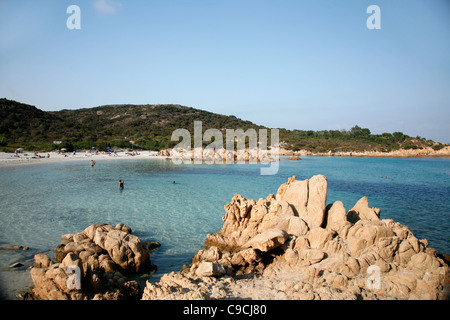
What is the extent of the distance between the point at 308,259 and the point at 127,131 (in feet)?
287

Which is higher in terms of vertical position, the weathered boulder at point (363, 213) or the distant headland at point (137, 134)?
the distant headland at point (137, 134)

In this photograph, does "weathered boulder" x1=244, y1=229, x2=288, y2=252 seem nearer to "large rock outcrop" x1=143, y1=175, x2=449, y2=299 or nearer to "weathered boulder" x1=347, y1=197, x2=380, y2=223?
"large rock outcrop" x1=143, y1=175, x2=449, y2=299

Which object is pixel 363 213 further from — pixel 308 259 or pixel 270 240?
pixel 270 240

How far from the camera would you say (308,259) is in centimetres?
840

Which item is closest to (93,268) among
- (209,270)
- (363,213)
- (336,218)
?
(209,270)

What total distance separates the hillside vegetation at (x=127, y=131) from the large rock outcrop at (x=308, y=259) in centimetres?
5485

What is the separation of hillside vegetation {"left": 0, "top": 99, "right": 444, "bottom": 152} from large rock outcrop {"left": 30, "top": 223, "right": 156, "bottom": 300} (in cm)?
5108

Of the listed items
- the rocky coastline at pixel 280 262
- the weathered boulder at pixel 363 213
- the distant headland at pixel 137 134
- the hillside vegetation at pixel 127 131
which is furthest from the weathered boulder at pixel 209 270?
the hillside vegetation at pixel 127 131

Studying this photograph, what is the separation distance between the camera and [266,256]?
8.98 meters

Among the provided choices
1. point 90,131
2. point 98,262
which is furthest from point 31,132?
point 98,262

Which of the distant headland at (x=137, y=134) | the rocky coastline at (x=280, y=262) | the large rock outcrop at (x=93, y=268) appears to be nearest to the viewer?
the large rock outcrop at (x=93, y=268)

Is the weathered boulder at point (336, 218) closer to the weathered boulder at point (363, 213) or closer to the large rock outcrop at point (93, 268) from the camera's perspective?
the weathered boulder at point (363, 213)

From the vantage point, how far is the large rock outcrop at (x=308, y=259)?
6734 millimetres
